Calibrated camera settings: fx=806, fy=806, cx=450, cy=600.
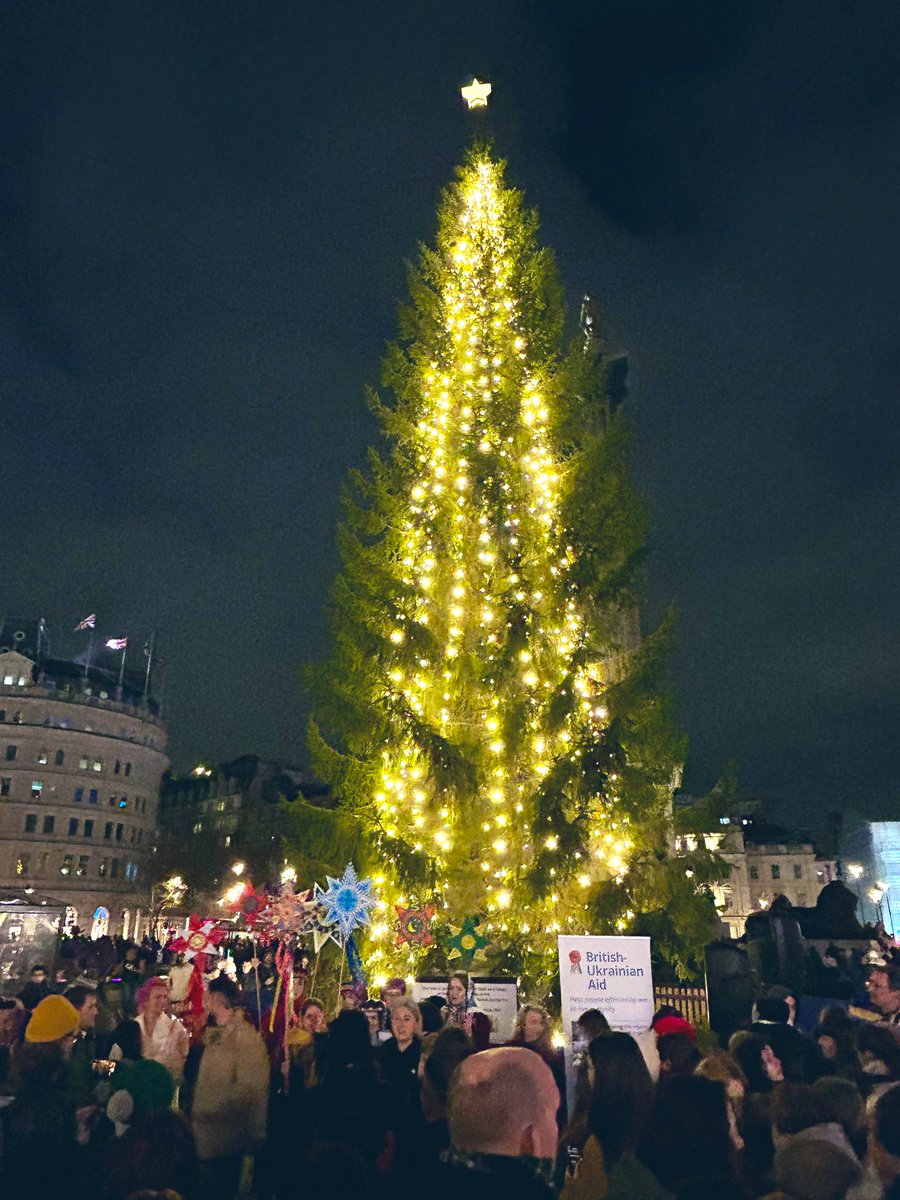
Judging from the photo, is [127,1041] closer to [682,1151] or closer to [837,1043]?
[682,1151]

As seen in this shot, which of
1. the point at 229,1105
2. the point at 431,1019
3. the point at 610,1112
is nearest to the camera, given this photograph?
the point at 610,1112

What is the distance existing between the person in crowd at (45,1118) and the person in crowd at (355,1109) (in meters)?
1.38

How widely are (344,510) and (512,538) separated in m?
4.33

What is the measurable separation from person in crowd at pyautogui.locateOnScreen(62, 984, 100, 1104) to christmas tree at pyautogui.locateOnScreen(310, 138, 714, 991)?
611 centimetres

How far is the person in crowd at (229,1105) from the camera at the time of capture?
5684 millimetres

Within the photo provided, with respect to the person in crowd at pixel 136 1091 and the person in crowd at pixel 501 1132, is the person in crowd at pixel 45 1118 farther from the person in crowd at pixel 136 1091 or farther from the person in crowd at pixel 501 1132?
the person in crowd at pixel 501 1132

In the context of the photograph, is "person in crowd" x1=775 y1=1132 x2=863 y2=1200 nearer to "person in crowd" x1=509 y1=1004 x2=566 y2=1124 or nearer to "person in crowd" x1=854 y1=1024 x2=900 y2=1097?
"person in crowd" x1=854 y1=1024 x2=900 y2=1097

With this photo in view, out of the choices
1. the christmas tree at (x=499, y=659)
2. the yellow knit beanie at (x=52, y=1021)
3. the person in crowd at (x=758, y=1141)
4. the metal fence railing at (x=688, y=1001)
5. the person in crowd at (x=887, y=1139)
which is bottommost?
the metal fence railing at (x=688, y=1001)

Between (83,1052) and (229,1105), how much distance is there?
226 cm

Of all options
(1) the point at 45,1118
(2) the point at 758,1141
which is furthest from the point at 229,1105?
(2) the point at 758,1141

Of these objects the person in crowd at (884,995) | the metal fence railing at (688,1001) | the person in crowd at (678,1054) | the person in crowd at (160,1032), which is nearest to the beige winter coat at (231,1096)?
the person in crowd at (160,1032)

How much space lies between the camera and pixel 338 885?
471 inches

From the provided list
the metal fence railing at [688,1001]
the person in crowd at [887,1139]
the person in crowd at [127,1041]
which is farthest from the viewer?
the metal fence railing at [688,1001]

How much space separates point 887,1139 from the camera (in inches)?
167
